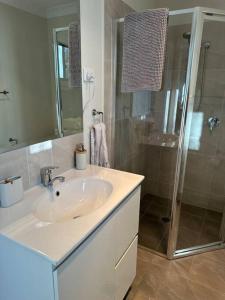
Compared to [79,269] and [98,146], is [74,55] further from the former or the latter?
[79,269]

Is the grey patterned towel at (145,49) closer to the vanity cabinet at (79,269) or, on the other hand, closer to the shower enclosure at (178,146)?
the shower enclosure at (178,146)

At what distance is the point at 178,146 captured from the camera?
5.52 ft

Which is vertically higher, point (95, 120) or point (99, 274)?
point (95, 120)

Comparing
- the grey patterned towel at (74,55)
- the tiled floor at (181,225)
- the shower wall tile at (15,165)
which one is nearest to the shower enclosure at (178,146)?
the tiled floor at (181,225)

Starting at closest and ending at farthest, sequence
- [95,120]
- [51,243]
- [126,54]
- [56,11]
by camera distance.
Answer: [51,243] → [56,11] → [126,54] → [95,120]

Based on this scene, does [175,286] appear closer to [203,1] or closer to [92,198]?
[92,198]

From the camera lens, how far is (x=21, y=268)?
2.59 feet

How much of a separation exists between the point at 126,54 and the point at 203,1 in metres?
1.35

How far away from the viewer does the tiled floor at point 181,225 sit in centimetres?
199

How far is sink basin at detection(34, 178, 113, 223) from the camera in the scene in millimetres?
1108

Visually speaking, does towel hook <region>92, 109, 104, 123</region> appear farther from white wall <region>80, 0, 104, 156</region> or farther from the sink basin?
the sink basin

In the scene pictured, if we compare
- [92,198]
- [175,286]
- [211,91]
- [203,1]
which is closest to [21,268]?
[92,198]

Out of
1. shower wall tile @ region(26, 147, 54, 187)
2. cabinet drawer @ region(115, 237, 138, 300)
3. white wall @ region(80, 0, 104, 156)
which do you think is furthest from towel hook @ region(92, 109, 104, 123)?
cabinet drawer @ region(115, 237, 138, 300)

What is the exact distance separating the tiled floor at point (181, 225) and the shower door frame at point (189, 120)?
2.7 inches
